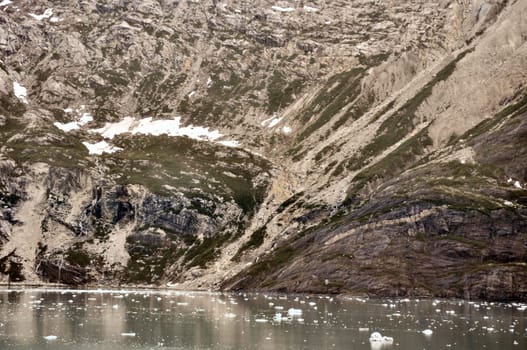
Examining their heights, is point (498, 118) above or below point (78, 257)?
above

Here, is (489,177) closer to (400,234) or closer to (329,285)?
(400,234)

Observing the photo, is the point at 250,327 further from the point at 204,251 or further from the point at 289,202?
the point at 289,202

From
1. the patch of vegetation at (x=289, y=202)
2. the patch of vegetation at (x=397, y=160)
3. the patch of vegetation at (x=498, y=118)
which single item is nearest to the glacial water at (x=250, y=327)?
the patch of vegetation at (x=498, y=118)

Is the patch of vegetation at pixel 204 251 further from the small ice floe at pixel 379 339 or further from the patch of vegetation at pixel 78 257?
the small ice floe at pixel 379 339

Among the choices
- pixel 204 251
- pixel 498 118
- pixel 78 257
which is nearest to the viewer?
pixel 78 257

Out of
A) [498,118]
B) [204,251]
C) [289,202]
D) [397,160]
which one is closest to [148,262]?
[204,251]

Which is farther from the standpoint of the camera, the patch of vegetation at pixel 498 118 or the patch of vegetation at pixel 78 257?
the patch of vegetation at pixel 78 257

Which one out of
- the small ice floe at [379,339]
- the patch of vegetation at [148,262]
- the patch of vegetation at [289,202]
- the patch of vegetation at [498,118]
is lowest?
the small ice floe at [379,339]

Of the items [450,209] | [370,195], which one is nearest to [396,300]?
[450,209]

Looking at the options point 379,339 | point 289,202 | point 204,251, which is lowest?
point 379,339
